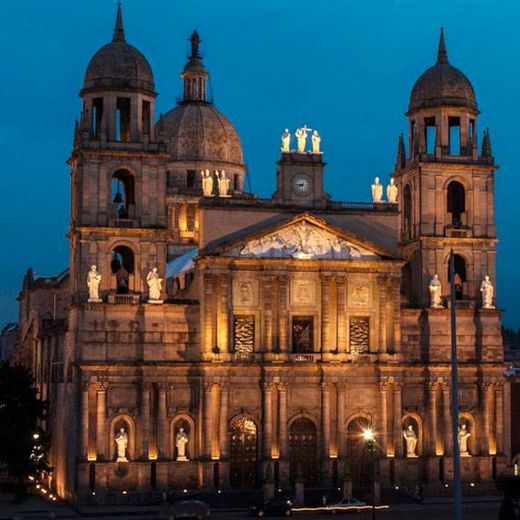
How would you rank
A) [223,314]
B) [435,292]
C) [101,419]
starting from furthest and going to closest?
[435,292] → [223,314] → [101,419]

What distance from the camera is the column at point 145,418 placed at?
236ft

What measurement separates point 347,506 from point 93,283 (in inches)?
737

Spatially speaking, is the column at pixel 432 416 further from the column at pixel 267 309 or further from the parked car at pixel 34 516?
the parked car at pixel 34 516

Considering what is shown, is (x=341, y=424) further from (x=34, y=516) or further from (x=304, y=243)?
(x=34, y=516)

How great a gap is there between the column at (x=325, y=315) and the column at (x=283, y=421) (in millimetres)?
3290

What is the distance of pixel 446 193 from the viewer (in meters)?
79.7

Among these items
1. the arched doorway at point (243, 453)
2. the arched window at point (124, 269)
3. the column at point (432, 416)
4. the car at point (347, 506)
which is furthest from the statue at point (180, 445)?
the column at point (432, 416)

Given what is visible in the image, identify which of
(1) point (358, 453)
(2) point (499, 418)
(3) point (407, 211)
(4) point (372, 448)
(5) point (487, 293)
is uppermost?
(3) point (407, 211)

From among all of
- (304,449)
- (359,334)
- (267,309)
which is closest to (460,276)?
(359,334)

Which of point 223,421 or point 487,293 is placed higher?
point 487,293

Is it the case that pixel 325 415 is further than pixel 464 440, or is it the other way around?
pixel 464 440

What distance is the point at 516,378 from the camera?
90.8 metres

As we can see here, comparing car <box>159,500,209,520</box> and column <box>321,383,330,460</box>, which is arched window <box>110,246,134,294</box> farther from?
car <box>159,500,209,520</box>

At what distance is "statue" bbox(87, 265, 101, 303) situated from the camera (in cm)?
7206
